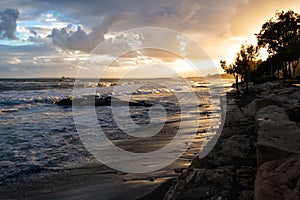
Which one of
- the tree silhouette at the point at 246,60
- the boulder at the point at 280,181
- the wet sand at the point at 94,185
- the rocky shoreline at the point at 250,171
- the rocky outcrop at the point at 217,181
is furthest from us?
the tree silhouette at the point at 246,60

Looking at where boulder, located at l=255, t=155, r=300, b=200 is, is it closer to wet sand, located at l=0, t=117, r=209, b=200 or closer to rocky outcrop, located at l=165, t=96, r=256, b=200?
rocky outcrop, located at l=165, t=96, r=256, b=200

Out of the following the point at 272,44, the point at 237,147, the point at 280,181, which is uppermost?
the point at 272,44

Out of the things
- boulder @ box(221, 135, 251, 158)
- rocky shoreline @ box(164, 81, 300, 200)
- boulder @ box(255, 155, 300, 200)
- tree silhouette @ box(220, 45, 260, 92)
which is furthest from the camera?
tree silhouette @ box(220, 45, 260, 92)

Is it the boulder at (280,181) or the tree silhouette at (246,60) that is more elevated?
the tree silhouette at (246,60)

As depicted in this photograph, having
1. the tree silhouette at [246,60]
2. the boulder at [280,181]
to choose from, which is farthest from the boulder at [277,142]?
the tree silhouette at [246,60]

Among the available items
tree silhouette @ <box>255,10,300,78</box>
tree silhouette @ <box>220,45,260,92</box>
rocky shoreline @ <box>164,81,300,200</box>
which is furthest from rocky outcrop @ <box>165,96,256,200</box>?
tree silhouette @ <box>255,10,300,78</box>

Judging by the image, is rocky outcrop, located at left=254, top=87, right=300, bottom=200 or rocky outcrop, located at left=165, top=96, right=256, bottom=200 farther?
rocky outcrop, located at left=165, top=96, right=256, bottom=200

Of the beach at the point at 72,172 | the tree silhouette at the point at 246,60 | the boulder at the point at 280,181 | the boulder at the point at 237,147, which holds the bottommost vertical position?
the beach at the point at 72,172

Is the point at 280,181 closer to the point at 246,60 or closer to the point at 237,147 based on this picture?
the point at 237,147

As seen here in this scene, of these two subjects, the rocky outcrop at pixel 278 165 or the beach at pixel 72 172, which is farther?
the beach at pixel 72 172

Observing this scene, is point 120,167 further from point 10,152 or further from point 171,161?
point 10,152

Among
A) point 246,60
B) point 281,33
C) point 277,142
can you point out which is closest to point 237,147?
point 277,142

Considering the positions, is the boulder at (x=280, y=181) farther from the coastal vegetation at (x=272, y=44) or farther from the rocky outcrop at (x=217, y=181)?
the coastal vegetation at (x=272, y=44)

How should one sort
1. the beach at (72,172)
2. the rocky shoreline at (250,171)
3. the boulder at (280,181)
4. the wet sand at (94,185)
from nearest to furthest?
1. the boulder at (280,181)
2. the rocky shoreline at (250,171)
3. the wet sand at (94,185)
4. the beach at (72,172)
